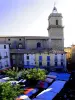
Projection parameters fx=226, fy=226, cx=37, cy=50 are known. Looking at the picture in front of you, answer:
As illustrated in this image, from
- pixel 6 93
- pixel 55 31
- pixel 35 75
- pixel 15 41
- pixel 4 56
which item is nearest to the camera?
pixel 6 93

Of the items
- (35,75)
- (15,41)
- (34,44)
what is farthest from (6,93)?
(34,44)

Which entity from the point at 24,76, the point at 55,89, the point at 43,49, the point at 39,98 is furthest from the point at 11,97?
the point at 43,49

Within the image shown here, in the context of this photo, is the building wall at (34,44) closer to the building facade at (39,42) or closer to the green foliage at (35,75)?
the building facade at (39,42)

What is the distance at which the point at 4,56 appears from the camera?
Result: 46.3 metres

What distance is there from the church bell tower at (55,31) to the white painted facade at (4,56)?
10.4m

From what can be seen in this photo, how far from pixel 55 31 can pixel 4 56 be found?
13.2m

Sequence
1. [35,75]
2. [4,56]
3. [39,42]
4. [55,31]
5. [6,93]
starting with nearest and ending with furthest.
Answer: [6,93] → [35,75] → [4,56] → [55,31] → [39,42]

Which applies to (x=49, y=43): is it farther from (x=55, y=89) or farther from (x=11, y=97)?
(x=11, y=97)

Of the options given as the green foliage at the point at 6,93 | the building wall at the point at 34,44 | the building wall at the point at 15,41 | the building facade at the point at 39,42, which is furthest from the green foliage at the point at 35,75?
the building wall at the point at 15,41

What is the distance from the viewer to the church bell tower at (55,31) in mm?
51281

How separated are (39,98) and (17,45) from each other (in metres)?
27.0

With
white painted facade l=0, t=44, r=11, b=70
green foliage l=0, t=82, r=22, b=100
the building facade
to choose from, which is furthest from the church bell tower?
green foliage l=0, t=82, r=22, b=100

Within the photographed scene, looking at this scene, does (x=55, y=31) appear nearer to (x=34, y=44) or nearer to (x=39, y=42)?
(x=39, y=42)

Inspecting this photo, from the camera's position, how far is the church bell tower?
51.3 m
